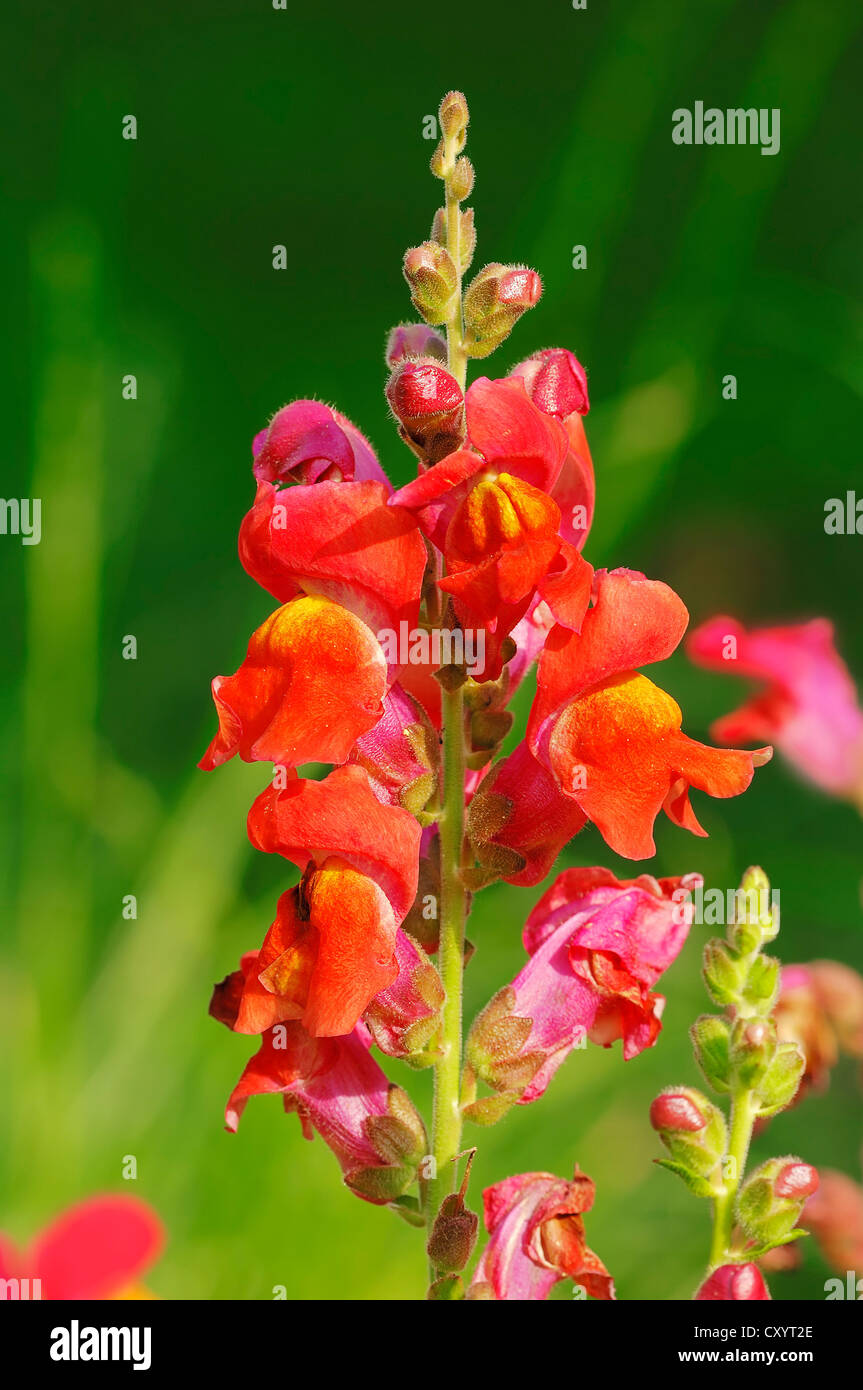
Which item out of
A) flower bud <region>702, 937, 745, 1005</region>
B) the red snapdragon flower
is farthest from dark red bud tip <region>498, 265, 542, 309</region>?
flower bud <region>702, 937, 745, 1005</region>

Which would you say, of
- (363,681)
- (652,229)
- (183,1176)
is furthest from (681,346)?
(363,681)

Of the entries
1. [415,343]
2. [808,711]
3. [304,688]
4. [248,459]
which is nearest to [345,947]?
[304,688]

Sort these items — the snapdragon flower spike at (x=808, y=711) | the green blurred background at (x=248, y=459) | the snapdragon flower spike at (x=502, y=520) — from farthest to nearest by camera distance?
the green blurred background at (x=248, y=459) → the snapdragon flower spike at (x=808, y=711) → the snapdragon flower spike at (x=502, y=520)

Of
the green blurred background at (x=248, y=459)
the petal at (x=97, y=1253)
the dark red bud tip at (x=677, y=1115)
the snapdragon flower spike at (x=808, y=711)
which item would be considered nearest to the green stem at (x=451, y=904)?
the dark red bud tip at (x=677, y=1115)

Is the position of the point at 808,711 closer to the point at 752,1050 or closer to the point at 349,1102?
the point at 752,1050

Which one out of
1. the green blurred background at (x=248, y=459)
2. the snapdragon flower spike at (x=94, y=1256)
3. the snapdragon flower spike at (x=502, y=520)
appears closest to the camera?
the snapdragon flower spike at (x=502, y=520)

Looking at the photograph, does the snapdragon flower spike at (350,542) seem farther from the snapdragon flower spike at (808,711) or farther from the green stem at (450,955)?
the snapdragon flower spike at (808,711)

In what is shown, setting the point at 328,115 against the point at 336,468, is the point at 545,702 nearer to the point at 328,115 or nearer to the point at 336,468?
the point at 336,468
